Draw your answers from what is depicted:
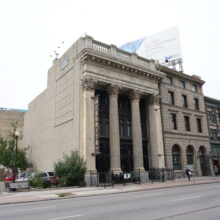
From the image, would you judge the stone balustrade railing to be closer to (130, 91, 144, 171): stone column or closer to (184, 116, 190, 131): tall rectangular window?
(130, 91, 144, 171): stone column

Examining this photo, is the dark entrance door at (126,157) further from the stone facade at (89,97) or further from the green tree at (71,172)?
the green tree at (71,172)

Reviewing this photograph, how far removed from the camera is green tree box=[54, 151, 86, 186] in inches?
883

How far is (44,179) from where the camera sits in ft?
72.9

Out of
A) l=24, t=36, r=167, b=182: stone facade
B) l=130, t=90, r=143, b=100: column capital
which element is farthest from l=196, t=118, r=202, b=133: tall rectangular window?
l=130, t=90, r=143, b=100: column capital

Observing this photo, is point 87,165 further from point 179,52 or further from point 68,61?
point 179,52

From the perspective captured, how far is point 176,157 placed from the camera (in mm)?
33906

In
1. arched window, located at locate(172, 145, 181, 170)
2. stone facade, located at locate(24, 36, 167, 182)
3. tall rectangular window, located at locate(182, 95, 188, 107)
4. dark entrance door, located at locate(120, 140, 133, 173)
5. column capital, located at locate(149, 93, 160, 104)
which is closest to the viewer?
stone facade, located at locate(24, 36, 167, 182)

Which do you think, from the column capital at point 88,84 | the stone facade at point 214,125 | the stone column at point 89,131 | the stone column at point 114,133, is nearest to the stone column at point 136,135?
the stone column at point 114,133

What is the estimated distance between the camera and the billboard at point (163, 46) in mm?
48656

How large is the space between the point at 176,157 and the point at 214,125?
13435 mm

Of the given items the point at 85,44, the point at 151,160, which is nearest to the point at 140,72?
the point at 85,44

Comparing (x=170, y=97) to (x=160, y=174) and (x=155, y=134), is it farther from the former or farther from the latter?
(x=160, y=174)

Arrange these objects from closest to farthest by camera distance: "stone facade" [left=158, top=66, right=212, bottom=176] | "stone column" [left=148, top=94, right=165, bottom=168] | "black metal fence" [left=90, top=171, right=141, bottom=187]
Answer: "black metal fence" [left=90, top=171, right=141, bottom=187]
"stone column" [left=148, top=94, right=165, bottom=168]
"stone facade" [left=158, top=66, right=212, bottom=176]

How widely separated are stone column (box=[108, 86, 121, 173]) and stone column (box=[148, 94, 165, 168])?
21.8ft
